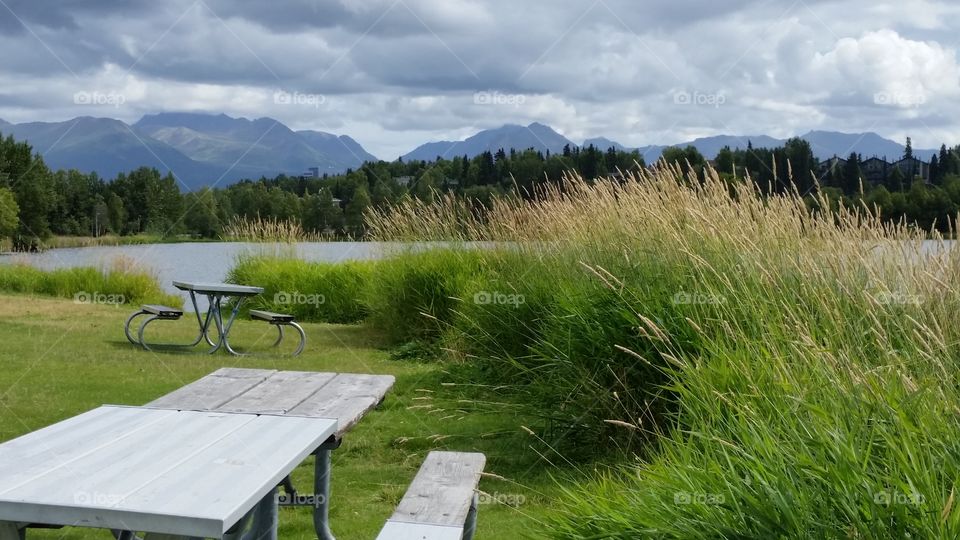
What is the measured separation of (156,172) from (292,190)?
35.8m

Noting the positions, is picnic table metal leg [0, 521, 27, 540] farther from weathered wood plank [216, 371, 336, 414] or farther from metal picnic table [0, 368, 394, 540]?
weathered wood plank [216, 371, 336, 414]

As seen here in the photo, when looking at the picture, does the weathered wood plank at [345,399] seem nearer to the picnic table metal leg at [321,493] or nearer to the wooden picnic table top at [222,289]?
the picnic table metal leg at [321,493]

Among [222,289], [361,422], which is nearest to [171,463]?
[361,422]

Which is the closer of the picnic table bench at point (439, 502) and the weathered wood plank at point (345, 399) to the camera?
the picnic table bench at point (439, 502)

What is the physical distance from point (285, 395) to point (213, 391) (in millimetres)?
307

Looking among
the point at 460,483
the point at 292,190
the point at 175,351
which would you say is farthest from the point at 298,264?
the point at 292,190

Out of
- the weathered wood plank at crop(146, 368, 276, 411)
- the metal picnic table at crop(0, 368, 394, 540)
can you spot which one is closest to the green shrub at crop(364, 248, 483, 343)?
the weathered wood plank at crop(146, 368, 276, 411)

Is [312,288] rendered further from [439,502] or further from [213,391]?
[439,502]

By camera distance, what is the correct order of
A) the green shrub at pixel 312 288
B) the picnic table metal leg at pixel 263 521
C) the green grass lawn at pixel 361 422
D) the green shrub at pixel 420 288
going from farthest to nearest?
the green shrub at pixel 312 288
the green shrub at pixel 420 288
the green grass lawn at pixel 361 422
the picnic table metal leg at pixel 263 521

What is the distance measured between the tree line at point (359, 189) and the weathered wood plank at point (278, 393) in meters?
2.82

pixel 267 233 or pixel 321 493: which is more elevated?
pixel 267 233

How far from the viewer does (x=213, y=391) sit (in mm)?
3822

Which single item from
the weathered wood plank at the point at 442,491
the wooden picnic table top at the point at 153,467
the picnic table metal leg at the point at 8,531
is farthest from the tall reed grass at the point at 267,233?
the picnic table metal leg at the point at 8,531

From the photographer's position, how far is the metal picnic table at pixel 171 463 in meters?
2.03
